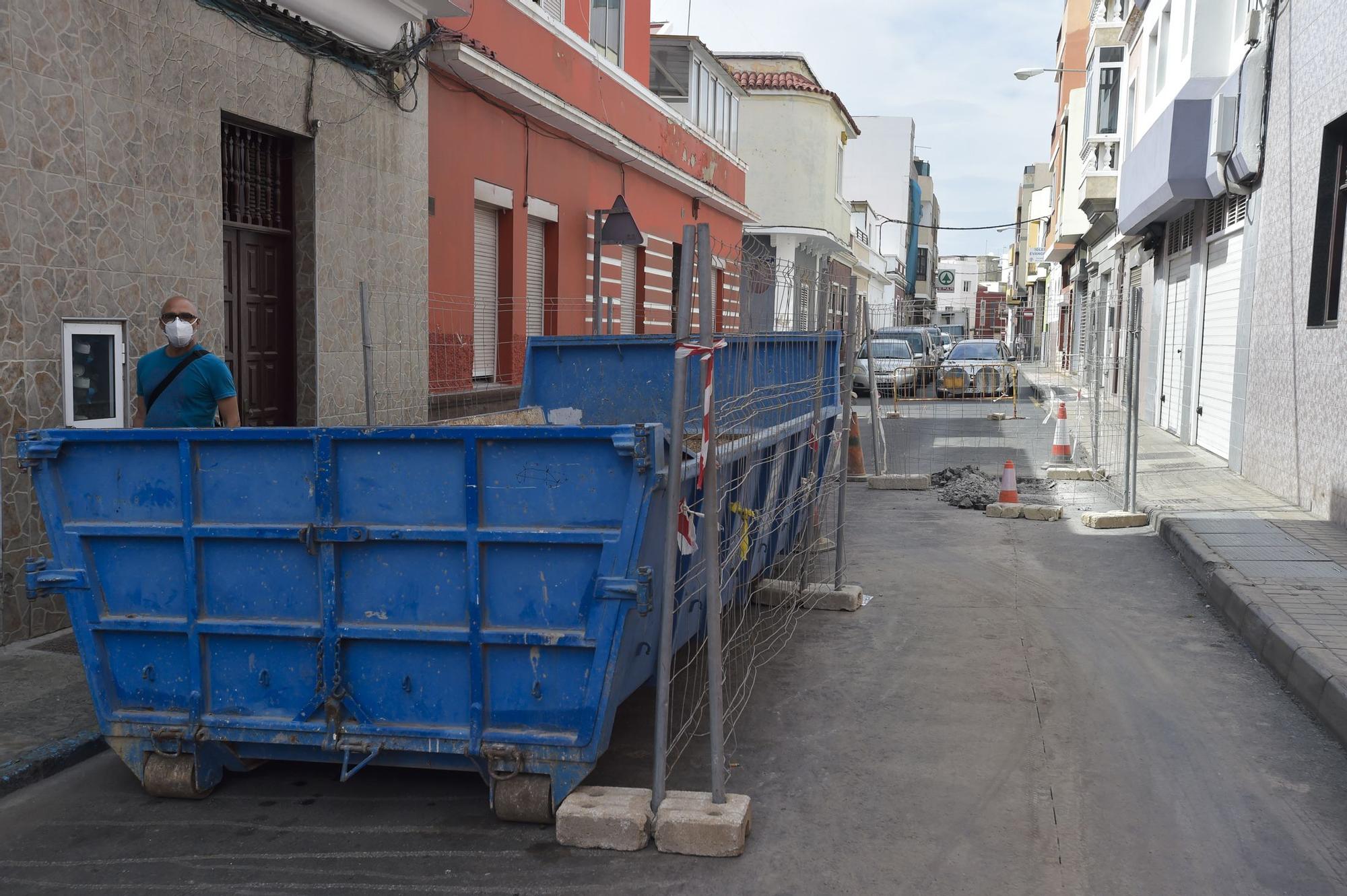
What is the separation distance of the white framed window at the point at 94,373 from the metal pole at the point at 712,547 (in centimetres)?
416

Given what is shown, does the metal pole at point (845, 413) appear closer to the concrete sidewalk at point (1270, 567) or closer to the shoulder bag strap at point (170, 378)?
the concrete sidewalk at point (1270, 567)

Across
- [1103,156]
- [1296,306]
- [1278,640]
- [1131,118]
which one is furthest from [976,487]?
[1103,156]

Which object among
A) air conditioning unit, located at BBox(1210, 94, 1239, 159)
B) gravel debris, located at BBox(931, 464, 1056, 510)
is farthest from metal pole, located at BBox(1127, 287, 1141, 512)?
air conditioning unit, located at BBox(1210, 94, 1239, 159)

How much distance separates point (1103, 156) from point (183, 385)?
24.2 metres

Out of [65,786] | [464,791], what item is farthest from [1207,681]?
[65,786]

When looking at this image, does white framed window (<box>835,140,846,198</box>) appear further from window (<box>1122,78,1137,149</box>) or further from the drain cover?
the drain cover

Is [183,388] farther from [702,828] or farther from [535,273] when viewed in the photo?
[535,273]

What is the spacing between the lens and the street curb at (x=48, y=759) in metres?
4.76

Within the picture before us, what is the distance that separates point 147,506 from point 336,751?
1210 millimetres

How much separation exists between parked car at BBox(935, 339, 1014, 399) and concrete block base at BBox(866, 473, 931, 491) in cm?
524

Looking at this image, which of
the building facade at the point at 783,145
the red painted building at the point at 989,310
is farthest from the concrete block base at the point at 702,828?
the red painted building at the point at 989,310

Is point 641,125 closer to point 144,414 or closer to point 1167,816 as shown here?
point 144,414

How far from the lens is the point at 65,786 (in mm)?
4863

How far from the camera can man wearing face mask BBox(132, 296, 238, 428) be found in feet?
19.9
